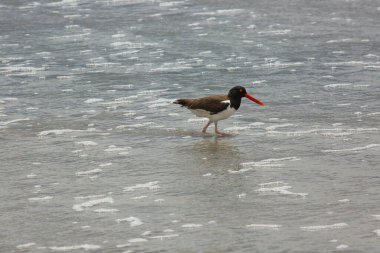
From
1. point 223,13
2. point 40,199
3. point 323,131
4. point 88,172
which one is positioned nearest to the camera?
point 40,199

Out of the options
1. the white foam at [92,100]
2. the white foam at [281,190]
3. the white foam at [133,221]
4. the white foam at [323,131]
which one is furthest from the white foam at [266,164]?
the white foam at [92,100]

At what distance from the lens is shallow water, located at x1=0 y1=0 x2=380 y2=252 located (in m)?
8.34

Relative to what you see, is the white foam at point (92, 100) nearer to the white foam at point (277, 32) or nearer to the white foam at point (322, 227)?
the white foam at point (277, 32)

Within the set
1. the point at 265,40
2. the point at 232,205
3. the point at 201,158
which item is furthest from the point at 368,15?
the point at 232,205

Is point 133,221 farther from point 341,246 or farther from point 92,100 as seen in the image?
point 92,100

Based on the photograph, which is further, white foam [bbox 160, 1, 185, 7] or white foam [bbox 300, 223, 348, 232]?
white foam [bbox 160, 1, 185, 7]

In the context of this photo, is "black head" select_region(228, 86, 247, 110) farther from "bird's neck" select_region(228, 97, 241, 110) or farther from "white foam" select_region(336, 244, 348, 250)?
"white foam" select_region(336, 244, 348, 250)

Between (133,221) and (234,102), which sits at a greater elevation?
(234,102)

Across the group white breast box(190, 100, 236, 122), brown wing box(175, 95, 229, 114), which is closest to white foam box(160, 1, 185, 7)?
brown wing box(175, 95, 229, 114)

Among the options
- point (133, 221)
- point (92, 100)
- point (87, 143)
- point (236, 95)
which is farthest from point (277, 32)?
point (133, 221)

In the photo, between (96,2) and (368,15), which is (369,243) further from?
(96,2)

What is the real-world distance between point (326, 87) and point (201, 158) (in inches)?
181

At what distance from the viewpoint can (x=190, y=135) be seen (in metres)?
12.6

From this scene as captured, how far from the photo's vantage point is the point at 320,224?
27.3 ft
